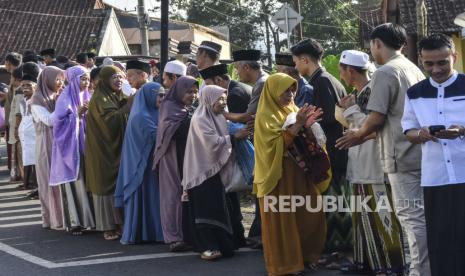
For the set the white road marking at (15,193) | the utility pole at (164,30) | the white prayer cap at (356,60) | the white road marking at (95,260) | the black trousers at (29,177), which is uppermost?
the utility pole at (164,30)

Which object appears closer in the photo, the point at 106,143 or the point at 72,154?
the point at 106,143

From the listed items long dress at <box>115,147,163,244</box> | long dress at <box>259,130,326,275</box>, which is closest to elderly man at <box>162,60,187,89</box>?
long dress at <box>115,147,163,244</box>

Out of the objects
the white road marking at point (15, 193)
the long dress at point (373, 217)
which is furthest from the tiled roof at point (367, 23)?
the long dress at point (373, 217)

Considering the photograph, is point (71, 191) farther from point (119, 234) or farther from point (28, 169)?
point (28, 169)

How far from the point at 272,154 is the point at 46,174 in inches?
156

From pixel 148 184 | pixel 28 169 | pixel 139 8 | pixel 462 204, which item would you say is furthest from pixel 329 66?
pixel 139 8

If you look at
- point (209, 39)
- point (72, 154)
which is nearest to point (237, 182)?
point (72, 154)

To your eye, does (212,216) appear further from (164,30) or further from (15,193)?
(15,193)

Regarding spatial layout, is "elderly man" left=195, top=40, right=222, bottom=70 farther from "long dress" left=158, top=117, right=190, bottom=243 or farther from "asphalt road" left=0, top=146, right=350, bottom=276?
"asphalt road" left=0, top=146, right=350, bottom=276

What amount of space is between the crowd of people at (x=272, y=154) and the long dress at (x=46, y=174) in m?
0.02

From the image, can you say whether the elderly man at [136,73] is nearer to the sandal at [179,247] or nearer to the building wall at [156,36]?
the sandal at [179,247]

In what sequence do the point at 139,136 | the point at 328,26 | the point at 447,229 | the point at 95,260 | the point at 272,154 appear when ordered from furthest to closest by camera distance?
1. the point at 328,26
2. the point at 139,136
3. the point at 95,260
4. the point at 272,154
5. the point at 447,229

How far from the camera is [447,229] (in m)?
5.16

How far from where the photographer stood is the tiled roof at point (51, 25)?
107ft
